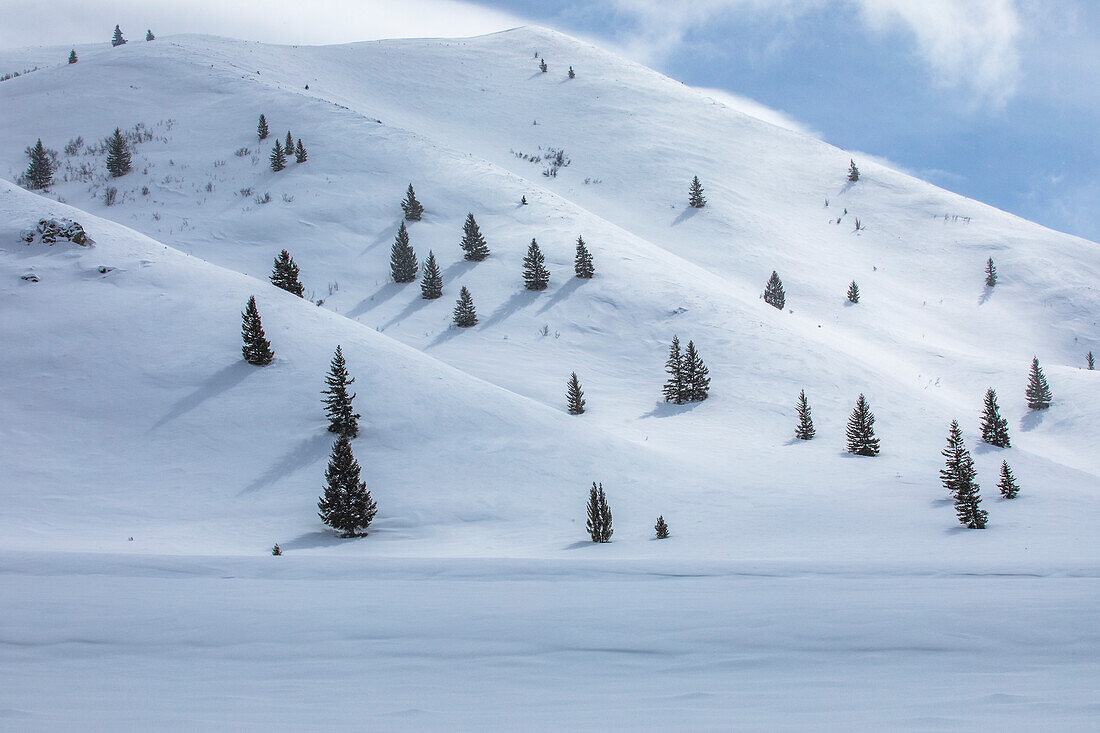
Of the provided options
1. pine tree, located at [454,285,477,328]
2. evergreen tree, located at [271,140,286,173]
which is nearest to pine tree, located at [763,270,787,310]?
pine tree, located at [454,285,477,328]

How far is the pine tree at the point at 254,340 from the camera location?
17.0 m

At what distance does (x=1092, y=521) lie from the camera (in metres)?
12.4

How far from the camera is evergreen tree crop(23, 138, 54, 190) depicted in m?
35.2

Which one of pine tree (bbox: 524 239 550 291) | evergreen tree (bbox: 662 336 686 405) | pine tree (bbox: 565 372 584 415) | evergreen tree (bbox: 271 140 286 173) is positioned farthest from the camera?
evergreen tree (bbox: 271 140 286 173)

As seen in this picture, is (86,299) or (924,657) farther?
(86,299)

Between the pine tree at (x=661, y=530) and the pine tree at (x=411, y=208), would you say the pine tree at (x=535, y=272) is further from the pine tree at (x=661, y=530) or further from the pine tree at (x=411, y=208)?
the pine tree at (x=661, y=530)

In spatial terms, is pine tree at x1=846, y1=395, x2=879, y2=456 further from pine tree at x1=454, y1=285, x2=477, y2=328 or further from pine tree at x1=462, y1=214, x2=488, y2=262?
pine tree at x1=462, y1=214, x2=488, y2=262

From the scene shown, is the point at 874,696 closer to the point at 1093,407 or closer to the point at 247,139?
the point at 1093,407

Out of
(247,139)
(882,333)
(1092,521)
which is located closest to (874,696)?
(1092,521)

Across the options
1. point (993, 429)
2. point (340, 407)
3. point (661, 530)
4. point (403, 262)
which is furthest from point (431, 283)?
point (993, 429)

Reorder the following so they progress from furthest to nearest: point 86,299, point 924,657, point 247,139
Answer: point 247,139 < point 86,299 < point 924,657

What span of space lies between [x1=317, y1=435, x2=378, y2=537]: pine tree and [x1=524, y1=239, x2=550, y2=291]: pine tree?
721 inches

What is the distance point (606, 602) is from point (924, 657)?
181 centimetres

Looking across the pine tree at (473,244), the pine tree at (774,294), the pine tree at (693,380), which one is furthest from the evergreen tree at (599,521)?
the pine tree at (774,294)
